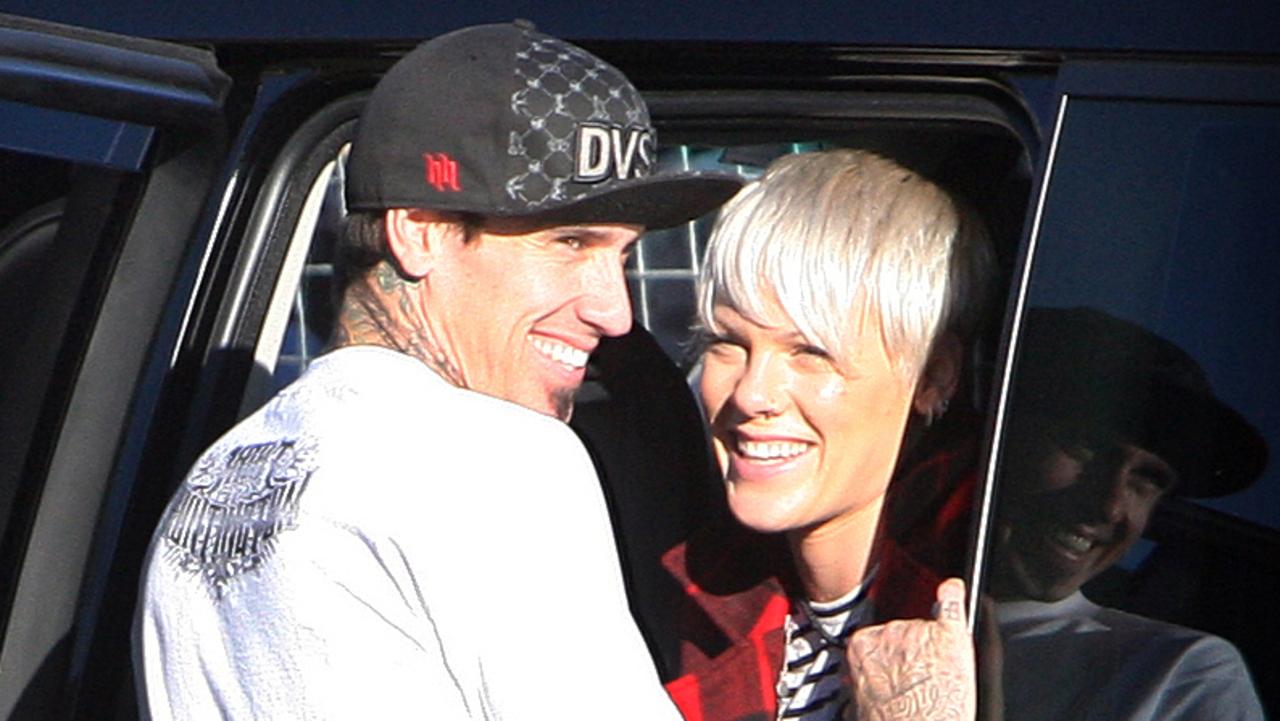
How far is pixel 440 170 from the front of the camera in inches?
75.7

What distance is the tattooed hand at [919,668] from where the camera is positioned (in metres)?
1.85

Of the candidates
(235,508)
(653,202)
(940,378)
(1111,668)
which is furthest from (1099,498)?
(235,508)

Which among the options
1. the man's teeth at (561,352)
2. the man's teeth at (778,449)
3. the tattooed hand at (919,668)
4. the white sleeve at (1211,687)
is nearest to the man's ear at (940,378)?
the man's teeth at (778,449)

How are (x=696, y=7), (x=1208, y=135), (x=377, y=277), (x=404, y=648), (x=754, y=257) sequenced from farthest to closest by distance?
(x=754, y=257) → (x=696, y=7) → (x=377, y=277) → (x=1208, y=135) → (x=404, y=648)

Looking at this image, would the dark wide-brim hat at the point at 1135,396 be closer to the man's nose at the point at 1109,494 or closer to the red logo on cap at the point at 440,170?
the man's nose at the point at 1109,494

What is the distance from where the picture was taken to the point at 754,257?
2.23 m

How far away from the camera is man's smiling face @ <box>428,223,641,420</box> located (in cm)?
195

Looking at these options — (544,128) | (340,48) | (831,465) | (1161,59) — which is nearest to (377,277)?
(544,128)

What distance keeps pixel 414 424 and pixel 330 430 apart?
0.24 feet

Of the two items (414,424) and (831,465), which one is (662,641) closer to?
(831,465)

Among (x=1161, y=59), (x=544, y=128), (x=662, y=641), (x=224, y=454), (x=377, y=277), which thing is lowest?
(x=662, y=641)

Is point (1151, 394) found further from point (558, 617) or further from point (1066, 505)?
point (558, 617)

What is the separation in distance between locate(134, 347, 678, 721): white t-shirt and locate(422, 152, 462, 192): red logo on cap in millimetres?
221

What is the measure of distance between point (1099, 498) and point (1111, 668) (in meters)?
0.14
